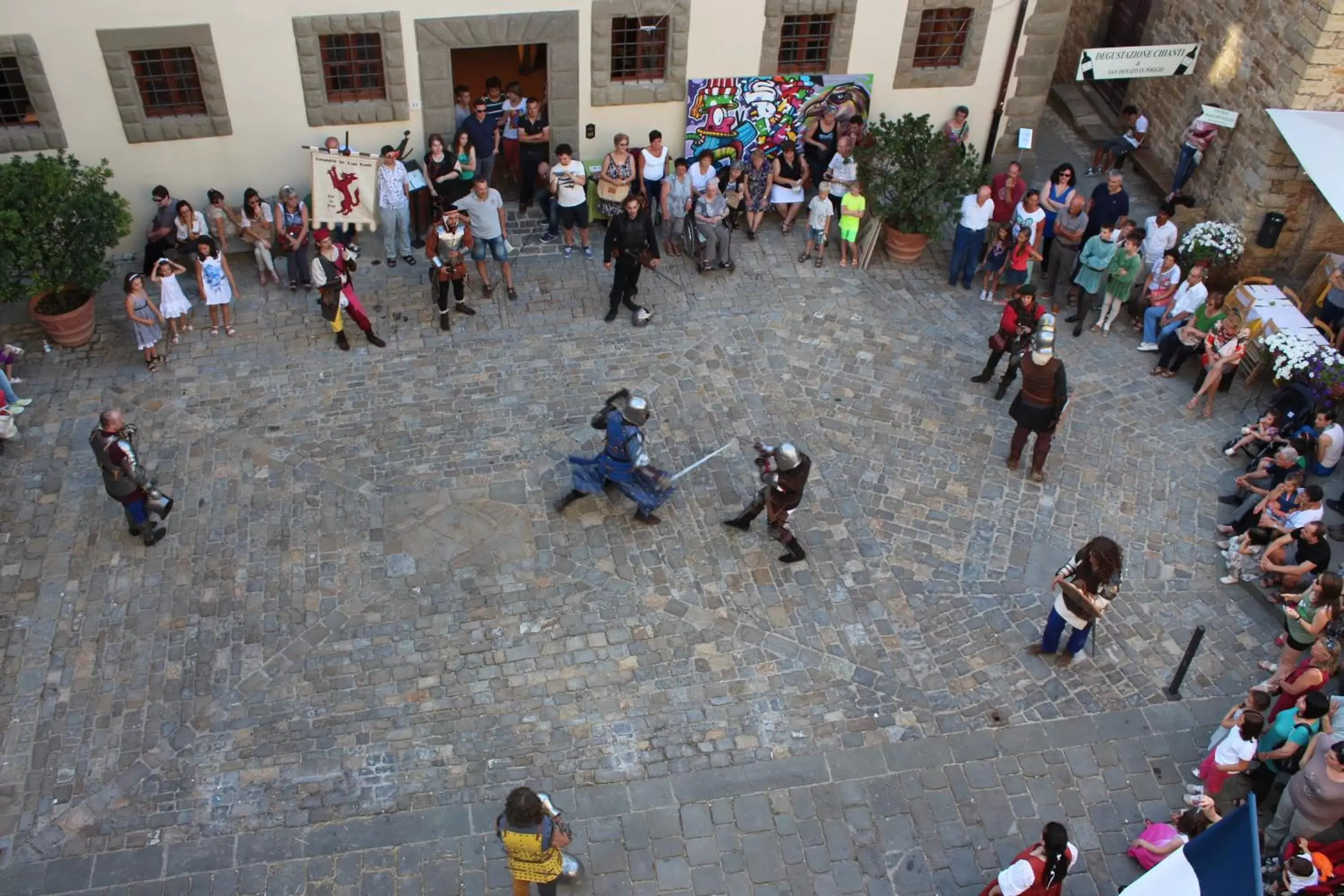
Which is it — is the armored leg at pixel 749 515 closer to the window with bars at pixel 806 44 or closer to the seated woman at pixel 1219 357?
the seated woman at pixel 1219 357

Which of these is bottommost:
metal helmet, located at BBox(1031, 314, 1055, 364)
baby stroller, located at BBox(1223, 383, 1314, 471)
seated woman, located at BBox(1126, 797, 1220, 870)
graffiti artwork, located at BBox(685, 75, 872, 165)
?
seated woman, located at BBox(1126, 797, 1220, 870)

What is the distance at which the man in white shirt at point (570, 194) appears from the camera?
15.8 metres

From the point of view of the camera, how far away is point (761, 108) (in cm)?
1694

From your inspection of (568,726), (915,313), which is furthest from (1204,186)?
(568,726)

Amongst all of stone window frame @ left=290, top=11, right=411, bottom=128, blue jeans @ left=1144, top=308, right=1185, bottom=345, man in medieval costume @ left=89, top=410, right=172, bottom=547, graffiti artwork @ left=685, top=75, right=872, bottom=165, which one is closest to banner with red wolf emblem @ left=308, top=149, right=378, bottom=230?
stone window frame @ left=290, top=11, right=411, bottom=128

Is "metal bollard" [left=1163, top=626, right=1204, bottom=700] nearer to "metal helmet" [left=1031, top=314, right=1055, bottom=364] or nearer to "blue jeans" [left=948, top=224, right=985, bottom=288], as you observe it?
"metal helmet" [left=1031, top=314, right=1055, bottom=364]

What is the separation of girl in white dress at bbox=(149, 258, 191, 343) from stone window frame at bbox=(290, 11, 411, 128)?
9.06 ft

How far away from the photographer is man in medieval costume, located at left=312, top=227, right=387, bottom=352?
45.5 ft

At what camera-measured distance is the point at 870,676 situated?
11.1m

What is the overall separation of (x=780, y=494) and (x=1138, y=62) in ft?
31.9

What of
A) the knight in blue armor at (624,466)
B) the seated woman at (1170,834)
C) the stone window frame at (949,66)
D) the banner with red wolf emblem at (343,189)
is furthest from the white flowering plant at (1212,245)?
the banner with red wolf emblem at (343,189)

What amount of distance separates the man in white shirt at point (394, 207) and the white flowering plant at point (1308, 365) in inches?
419

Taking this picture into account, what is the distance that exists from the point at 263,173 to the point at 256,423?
409 cm

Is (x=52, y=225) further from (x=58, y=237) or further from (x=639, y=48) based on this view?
(x=639, y=48)
